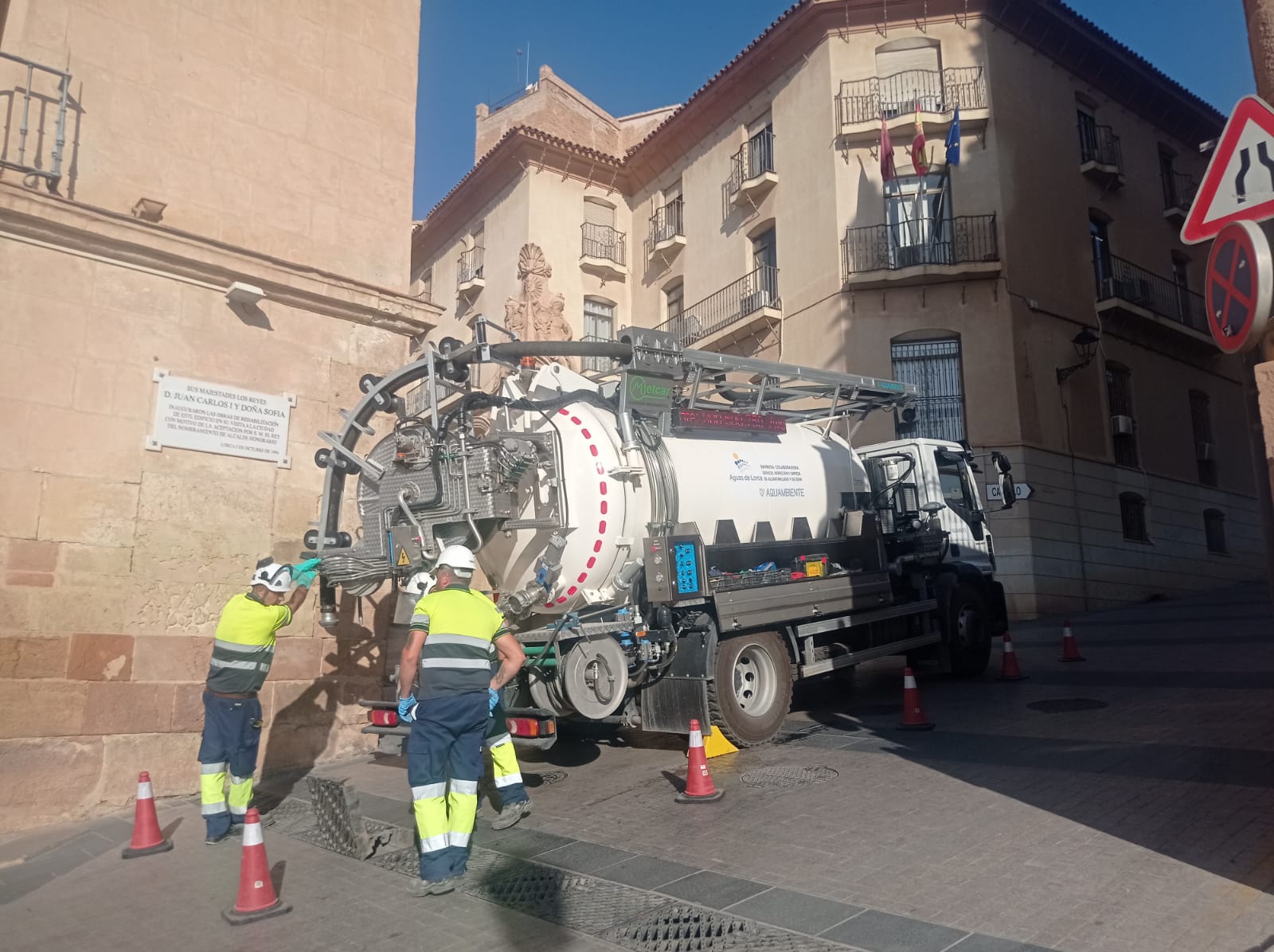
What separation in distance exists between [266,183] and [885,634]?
7.72m

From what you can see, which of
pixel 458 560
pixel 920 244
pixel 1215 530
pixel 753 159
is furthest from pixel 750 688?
pixel 1215 530

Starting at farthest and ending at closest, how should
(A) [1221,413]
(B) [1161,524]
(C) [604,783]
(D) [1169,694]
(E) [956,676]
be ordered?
(A) [1221,413] → (B) [1161,524] → (E) [956,676] → (D) [1169,694] → (C) [604,783]

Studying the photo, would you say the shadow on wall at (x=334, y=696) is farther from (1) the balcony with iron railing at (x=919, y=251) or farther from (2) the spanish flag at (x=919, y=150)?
(2) the spanish flag at (x=919, y=150)

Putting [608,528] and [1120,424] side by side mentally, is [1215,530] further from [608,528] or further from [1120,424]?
[608,528]

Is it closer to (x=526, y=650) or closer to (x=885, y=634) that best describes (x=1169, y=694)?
(x=885, y=634)

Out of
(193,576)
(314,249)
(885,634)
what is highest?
(314,249)

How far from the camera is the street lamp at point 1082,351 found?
1978 centimetres

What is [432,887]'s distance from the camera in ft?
15.2

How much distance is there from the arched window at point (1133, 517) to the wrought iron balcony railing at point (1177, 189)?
27.6 feet

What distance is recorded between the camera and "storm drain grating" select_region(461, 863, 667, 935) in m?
4.23

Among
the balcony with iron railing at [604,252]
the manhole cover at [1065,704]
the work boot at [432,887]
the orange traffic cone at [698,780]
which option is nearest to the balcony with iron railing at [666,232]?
the balcony with iron railing at [604,252]

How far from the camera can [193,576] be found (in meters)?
7.80

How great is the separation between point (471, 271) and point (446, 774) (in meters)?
24.9

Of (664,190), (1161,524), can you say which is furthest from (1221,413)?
(664,190)
